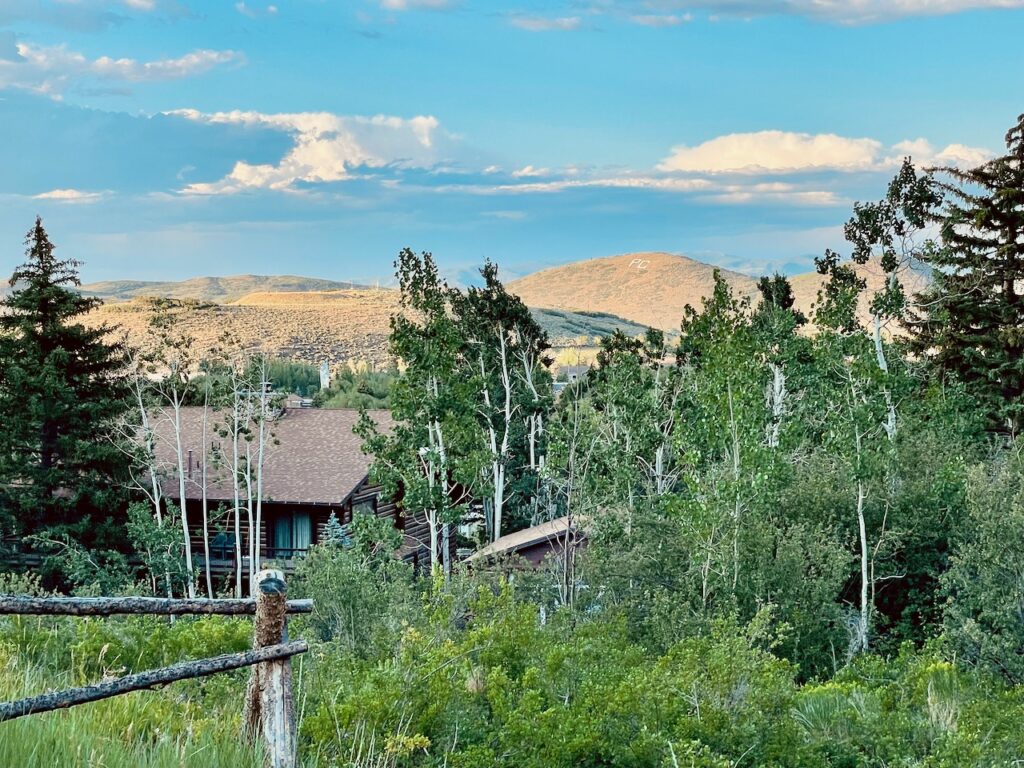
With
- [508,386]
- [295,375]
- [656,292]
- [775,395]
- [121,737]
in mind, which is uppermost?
[656,292]

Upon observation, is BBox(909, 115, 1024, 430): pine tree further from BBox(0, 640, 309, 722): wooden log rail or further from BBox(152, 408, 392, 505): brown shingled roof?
BBox(0, 640, 309, 722): wooden log rail

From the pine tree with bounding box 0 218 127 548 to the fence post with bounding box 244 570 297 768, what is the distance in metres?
25.5

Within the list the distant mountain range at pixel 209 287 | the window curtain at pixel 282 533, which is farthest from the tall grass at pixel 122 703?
the distant mountain range at pixel 209 287

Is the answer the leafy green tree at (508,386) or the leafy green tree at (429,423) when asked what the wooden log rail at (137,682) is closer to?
the leafy green tree at (429,423)

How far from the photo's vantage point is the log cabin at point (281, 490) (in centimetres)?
3164

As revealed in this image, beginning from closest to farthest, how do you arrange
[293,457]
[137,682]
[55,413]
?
[137,682], [55,413], [293,457]

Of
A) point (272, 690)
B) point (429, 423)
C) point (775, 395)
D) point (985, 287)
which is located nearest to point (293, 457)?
point (429, 423)

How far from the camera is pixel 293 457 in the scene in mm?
34281

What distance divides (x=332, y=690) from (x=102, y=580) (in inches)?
879

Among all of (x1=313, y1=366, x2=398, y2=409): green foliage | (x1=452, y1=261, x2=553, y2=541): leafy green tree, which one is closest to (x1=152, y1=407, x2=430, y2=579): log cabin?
(x1=452, y1=261, x2=553, y2=541): leafy green tree

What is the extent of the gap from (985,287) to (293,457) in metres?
23.8

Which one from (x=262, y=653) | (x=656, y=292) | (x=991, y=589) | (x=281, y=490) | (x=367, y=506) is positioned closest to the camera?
(x=262, y=653)

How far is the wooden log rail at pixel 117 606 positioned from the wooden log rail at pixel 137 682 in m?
0.26

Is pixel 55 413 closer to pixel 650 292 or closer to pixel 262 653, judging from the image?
pixel 262 653
